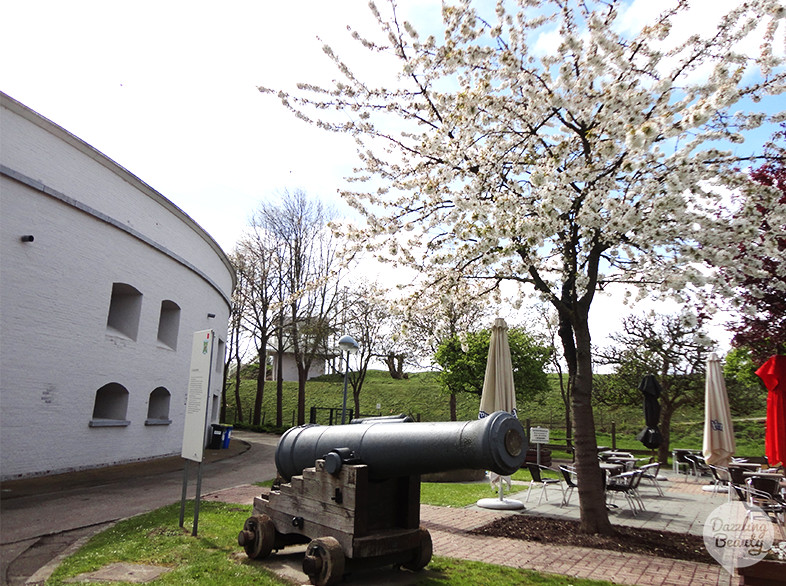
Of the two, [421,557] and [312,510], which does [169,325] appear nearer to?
[312,510]

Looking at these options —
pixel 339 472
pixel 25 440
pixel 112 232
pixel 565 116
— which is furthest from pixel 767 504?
pixel 112 232

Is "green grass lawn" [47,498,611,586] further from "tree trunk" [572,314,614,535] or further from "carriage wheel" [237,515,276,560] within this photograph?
"tree trunk" [572,314,614,535]

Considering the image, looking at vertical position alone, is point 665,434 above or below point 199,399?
below

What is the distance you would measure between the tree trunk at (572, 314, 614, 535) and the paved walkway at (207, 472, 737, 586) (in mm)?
731

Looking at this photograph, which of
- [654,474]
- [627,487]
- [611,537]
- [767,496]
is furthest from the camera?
[654,474]

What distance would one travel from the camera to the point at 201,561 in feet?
16.9

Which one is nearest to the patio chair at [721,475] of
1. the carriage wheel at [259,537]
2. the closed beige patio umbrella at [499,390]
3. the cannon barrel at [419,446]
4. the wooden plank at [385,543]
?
the closed beige patio umbrella at [499,390]

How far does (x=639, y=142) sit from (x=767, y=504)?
20.6ft

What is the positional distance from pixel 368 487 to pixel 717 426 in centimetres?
767

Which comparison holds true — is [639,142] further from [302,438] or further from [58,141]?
[58,141]

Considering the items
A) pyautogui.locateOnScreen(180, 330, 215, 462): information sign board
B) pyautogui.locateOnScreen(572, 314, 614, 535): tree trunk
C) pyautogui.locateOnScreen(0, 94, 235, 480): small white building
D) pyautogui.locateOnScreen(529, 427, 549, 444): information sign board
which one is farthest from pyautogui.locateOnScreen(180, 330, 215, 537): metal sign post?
pyautogui.locateOnScreen(529, 427, 549, 444): information sign board

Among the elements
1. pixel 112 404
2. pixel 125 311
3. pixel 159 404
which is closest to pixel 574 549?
pixel 112 404

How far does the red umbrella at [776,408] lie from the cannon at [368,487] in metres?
5.84

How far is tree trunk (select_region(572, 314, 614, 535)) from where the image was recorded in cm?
667
